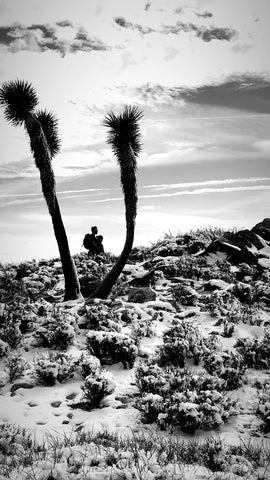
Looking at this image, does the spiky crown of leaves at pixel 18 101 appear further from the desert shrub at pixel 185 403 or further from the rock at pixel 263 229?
the rock at pixel 263 229

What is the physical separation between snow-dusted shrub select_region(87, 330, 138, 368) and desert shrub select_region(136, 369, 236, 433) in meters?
0.94

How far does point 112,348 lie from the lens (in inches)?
258

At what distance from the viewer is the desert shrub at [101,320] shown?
7759 mm

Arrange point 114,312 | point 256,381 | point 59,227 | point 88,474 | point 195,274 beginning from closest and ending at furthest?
point 88,474 → point 256,381 → point 114,312 → point 59,227 → point 195,274

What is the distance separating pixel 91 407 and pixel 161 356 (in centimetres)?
188

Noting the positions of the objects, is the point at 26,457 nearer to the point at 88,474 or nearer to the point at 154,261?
the point at 88,474

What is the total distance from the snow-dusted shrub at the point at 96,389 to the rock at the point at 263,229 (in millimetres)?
15011

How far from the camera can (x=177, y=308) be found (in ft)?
32.2

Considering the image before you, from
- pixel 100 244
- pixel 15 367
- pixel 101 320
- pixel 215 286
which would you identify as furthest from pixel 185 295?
pixel 100 244

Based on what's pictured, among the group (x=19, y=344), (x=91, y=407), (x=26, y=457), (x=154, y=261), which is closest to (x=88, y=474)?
(x=26, y=457)

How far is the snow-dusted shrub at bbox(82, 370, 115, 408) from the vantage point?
5.10m

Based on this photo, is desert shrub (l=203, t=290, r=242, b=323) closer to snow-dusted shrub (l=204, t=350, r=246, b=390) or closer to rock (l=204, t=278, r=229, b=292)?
rock (l=204, t=278, r=229, b=292)

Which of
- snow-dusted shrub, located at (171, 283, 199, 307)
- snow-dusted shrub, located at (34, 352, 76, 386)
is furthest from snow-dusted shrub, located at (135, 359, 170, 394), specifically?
snow-dusted shrub, located at (171, 283, 199, 307)

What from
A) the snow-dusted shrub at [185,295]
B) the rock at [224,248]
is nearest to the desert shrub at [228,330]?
the snow-dusted shrub at [185,295]
